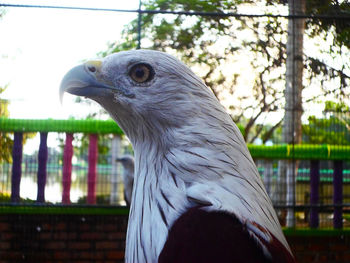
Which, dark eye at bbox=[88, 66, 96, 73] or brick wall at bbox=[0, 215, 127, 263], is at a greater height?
dark eye at bbox=[88, 66, 96, 73]

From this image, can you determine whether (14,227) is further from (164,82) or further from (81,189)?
(164,82)

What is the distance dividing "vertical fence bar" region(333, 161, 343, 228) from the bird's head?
3.05 m

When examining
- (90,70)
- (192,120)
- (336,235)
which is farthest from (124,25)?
(336,235)

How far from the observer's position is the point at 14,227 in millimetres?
3439

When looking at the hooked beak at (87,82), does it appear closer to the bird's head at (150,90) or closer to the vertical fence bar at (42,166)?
the bird's head at (150,90)

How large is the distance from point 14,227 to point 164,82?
2784mm

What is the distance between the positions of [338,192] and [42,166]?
315cm

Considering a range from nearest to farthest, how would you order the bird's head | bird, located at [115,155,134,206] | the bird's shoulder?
the bird's shoulder, the bird's head, bird, located at [115,155,134,206]

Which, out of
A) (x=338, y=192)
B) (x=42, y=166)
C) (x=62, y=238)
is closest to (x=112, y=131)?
(x=42, y=166)

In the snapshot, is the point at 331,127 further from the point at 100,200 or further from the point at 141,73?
the point at 141,73

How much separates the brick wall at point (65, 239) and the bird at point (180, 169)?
7.57ft

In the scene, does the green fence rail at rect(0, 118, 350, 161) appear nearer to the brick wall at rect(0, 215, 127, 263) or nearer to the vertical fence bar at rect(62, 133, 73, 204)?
the vertical fence bar at rect(62, 133, 73, 204)

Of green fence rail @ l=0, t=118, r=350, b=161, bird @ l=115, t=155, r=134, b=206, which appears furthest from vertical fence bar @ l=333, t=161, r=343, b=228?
bird @ l=115, t=155, r=134, b=206

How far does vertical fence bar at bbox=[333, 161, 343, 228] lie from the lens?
12.5 ft
